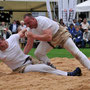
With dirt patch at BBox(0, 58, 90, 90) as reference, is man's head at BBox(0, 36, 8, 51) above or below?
above

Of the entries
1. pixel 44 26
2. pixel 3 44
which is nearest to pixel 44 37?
pixel 44 26

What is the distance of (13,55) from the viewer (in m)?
7.09

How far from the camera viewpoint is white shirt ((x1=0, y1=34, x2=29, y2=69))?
278 inches

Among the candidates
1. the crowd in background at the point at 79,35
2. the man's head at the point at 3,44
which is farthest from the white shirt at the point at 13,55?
the crowd in background at the point at 79,35

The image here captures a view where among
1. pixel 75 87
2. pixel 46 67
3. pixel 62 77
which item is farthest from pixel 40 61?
pixel 75 87

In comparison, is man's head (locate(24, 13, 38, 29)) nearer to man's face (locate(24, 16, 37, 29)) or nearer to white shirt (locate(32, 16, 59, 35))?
man's face (locate(24, 16, 37, 29))

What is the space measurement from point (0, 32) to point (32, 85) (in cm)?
1266

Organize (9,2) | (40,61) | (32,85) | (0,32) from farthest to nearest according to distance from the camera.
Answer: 1. (9,2)
2. (0,32)
3. (40,61)
4. (32,85)

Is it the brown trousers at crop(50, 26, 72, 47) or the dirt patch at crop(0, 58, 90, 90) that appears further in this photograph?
the brown trousers at crop(50, 26, 72, 47)

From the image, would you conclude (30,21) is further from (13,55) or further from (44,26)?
(13,55)

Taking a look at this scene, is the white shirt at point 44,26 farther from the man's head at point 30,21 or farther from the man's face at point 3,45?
the man's face at point 3,45

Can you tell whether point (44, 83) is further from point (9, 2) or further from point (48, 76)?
point (9, 2)

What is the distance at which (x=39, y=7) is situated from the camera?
22.6 metres

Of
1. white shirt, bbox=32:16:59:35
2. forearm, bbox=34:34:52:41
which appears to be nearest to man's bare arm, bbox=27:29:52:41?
forearm, bbox=34:34:52:41
